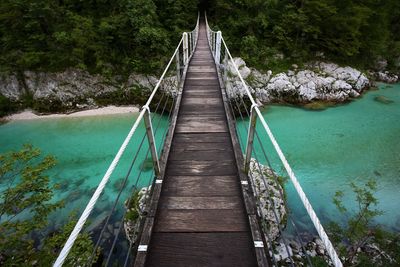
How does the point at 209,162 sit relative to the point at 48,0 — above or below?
below

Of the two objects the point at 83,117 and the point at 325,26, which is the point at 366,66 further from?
the point at 83,117

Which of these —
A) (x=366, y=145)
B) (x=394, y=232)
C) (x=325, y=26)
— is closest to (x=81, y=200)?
(x=394, y=232)

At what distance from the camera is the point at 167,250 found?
2137 mm

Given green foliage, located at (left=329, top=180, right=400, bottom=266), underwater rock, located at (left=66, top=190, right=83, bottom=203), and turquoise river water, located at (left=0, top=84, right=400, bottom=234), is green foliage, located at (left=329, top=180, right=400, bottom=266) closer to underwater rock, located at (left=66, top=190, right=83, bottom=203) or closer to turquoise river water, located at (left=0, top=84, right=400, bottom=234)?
turquoise river water, located at (left=0, top=84, right=400, bottom=234)

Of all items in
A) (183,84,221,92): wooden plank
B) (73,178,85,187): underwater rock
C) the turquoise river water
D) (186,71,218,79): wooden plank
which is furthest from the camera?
(73,178,85,187): underwater rock

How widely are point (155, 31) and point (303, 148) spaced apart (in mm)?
10260

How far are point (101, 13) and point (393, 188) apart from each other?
58.7 ft

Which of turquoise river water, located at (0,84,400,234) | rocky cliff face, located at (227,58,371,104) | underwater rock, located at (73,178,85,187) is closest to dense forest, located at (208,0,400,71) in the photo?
rocky cliff face, located at (227,58,371,104)

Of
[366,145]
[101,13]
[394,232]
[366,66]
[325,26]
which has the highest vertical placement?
[101,13]

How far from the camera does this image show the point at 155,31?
13414 mm

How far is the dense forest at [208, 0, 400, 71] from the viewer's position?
51.0 ft

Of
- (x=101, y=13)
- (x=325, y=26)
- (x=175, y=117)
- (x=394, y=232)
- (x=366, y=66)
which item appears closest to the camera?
(x=175, y=117)

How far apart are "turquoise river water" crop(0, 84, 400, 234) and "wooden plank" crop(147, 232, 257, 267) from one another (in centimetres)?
610

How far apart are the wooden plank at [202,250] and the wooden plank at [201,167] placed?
3.06 ft
